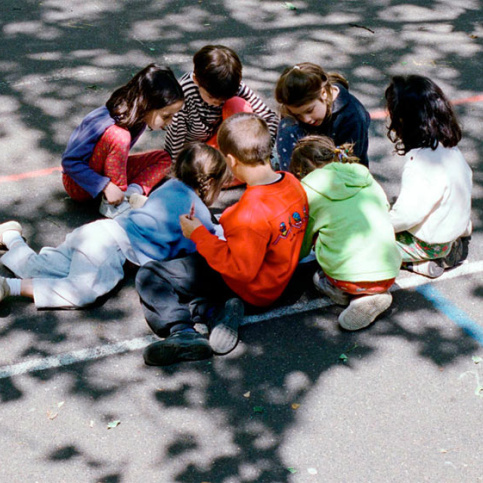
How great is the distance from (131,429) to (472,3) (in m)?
7.80

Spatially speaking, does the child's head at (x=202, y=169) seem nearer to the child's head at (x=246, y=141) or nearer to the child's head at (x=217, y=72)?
the child's head at (x=246, y=141)

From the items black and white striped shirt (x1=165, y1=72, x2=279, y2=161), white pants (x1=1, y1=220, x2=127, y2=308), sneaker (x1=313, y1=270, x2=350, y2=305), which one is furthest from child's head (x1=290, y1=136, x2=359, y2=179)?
white pants (x1=1, y1=220, x2=127, y2=308)

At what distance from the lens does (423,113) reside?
440 centimetres

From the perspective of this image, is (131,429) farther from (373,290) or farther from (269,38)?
(269,38)

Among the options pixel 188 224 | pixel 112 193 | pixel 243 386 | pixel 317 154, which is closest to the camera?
pixel 243 386

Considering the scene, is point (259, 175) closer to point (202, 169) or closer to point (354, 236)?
point (202, 169)

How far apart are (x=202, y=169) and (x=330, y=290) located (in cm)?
115

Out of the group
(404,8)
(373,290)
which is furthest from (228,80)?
(404,8)

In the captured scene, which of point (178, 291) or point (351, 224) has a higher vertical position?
point (351, 224)

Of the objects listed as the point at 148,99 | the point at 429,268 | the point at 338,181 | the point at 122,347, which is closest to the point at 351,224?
the point at 338,181

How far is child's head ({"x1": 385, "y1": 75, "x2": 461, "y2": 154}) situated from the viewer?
439 centimetres

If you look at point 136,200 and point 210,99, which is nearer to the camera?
point 136,200

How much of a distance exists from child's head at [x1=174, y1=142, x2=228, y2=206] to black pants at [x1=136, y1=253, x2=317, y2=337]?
1.47 ft

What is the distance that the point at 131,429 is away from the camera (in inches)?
144
